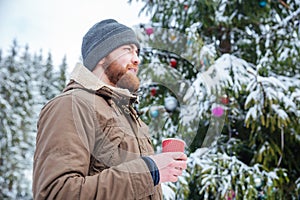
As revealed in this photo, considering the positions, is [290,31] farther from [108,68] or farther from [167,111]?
[108,68]

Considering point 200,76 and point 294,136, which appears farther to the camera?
point 294,136

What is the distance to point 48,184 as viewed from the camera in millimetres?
1290

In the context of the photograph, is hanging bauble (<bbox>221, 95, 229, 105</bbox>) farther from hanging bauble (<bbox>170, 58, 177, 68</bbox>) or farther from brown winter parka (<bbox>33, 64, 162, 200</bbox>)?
brown winter parka (<bbox>33, 64, 162, 200</bbox>)

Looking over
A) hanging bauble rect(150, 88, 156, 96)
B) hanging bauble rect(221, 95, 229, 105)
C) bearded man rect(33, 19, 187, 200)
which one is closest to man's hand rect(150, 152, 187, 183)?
bearded man rect(33, 19, 187, 200)

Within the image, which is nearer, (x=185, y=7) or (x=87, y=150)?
(x=87, y=150)

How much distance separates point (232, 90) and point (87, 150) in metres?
3.15

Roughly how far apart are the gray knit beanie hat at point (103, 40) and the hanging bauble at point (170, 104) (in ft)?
6.80

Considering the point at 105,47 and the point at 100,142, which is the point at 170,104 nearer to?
the point at 105,47

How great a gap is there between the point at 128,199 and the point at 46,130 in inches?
13.4

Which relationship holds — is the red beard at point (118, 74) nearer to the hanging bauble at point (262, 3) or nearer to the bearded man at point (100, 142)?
the bearded man at point (100, 142)

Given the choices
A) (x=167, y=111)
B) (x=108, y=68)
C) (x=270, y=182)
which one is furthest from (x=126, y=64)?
(x=270, y=182)

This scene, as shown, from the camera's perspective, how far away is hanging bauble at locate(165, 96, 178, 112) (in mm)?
3867

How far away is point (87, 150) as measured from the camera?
1.37 metres

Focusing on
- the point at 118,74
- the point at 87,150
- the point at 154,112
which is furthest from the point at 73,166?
the point at 154,112
